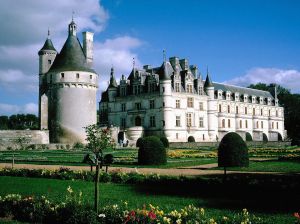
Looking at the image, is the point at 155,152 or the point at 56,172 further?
the point at 155,152

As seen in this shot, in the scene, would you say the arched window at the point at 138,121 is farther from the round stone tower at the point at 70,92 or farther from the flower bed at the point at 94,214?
the flower bed at the point at 94,214

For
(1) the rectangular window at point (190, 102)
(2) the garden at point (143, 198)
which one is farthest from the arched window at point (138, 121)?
(2) the garden at point (143, 198)

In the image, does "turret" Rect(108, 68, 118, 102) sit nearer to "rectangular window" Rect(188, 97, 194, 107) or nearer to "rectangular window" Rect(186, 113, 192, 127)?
"rectangular window" Rect(188, 97, 194, 107)

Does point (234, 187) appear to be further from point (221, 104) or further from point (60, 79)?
point (221, 104)

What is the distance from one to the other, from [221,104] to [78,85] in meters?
24.0

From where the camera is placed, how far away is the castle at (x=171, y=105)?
157ft

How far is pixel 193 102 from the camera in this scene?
50.7 metres

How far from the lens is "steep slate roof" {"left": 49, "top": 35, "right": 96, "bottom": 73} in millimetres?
42625

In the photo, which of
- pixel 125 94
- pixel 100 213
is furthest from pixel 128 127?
pixel 100 213

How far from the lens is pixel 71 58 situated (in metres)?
42.9

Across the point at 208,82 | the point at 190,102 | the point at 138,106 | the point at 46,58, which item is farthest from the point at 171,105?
the point at 46,58

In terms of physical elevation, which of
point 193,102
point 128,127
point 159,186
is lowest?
point 159,186

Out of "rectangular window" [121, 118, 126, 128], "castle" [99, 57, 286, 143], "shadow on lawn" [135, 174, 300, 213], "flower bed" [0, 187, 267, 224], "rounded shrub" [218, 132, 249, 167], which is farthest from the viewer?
"rectangular window" [121, 118, 126, 128]

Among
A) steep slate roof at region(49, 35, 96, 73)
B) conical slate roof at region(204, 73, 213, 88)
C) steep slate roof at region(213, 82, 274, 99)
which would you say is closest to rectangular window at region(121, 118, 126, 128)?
steep slate roof at region(49, 35, 96, 73)
